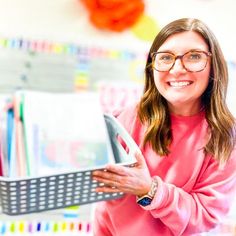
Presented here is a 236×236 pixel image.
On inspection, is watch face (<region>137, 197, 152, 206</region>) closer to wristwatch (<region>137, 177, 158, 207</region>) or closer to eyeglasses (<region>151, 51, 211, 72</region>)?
wristwatch (<region>137, 177, 158, 207</region>)

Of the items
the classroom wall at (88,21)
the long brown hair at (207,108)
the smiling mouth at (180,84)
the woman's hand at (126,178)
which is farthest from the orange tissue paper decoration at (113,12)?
the woman's hand at (126,178)

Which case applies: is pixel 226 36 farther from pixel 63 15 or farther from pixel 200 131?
pixel 63 15

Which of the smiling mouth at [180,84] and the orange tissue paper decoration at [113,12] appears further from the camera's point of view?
the orange tissue paper decoration at [113,12]

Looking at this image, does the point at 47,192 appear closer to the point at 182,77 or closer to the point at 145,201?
the point at 145,201

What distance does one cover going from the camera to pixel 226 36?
1.12 metres

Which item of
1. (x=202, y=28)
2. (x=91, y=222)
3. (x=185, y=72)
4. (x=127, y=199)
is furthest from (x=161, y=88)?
(x=91, y=222)

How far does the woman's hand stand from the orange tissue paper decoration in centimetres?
42

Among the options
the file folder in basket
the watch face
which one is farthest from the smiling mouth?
the watch face

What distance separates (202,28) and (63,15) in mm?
405

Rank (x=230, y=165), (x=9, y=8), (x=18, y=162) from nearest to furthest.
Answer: (x=18, y=162)
(x=230, y=165)
(x=9, y=8)

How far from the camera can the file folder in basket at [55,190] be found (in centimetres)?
81

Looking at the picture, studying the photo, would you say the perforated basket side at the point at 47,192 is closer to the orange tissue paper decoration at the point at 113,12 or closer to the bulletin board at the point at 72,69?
the bulletin board at the point at 72,69

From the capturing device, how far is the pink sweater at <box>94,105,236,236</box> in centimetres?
93

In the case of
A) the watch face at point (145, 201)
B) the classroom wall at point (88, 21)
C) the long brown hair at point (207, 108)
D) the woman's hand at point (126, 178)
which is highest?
the classroom wall at point (88, 21)
